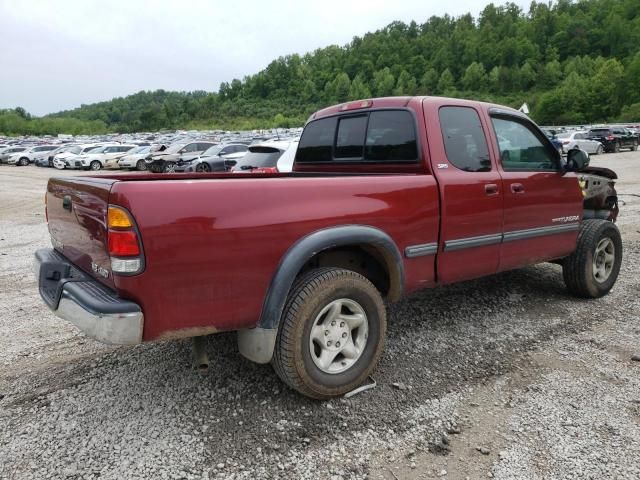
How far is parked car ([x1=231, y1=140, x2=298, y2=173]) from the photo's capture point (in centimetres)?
977

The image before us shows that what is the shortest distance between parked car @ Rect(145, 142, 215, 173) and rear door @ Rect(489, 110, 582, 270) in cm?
1977

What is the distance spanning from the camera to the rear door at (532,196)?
160 inches

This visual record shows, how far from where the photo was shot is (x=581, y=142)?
29.5 meters

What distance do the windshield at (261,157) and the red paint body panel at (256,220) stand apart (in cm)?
606

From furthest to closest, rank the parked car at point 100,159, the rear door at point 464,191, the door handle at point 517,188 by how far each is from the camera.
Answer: the parked car at point 100,159
the door handle at point 517,188
the rear door at point 464,191

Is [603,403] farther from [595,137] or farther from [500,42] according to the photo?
[500,42]

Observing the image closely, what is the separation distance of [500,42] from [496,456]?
5767 inches

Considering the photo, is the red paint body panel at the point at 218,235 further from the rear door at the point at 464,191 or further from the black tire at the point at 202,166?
the black tire at the point at 202,166

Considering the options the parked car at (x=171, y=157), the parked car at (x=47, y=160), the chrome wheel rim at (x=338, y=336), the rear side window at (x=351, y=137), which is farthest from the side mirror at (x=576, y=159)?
the parked car at (x=47, y=160)

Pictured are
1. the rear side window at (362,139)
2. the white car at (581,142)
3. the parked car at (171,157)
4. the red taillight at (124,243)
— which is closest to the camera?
the red taillight at (124,243)

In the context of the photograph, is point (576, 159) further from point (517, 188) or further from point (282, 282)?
point (282, 282)

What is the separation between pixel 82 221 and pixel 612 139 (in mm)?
36116

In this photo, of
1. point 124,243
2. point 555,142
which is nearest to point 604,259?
point 124,243

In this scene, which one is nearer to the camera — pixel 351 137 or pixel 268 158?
pixel 351 137
